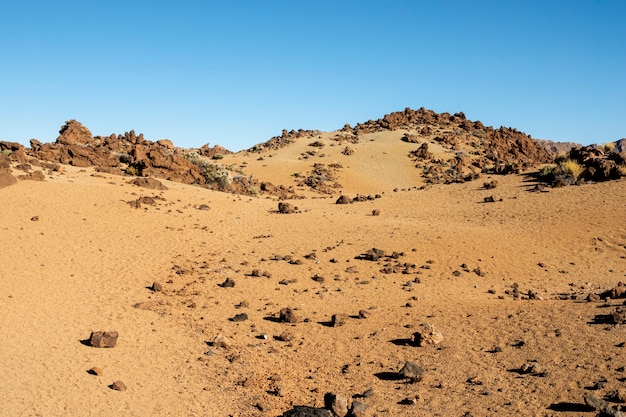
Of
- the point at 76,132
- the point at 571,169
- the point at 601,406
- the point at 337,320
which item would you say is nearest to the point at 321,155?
the point at 76,132

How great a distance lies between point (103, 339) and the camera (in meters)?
10.4

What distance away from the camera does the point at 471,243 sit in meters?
18.1

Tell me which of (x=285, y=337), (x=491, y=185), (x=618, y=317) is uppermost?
(x=491, y=185)

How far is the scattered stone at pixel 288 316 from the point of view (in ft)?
39.8

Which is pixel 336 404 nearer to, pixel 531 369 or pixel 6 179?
pixel 531 369

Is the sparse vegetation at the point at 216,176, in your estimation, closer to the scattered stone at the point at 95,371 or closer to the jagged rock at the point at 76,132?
the jagged rock at the point at 76,132

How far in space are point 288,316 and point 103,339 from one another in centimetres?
405

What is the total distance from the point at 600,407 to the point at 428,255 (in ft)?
32.8

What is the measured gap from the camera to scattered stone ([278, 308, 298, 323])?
1214 centimetres

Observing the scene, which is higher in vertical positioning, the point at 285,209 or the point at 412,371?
the point at 285,209

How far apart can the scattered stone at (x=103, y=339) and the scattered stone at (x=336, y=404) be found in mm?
4867

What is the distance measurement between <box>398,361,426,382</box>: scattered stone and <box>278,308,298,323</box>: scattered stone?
3.52 meters

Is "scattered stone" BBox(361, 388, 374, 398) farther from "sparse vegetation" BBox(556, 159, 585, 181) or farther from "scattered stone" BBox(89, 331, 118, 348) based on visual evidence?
"sparse vegetation" BBox(556, 159, 585, 181)

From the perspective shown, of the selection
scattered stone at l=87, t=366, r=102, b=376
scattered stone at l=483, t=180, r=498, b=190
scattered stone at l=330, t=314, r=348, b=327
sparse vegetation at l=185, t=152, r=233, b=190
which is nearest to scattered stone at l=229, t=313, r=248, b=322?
scattered stone at l=330, t=314, r=348, b=327
